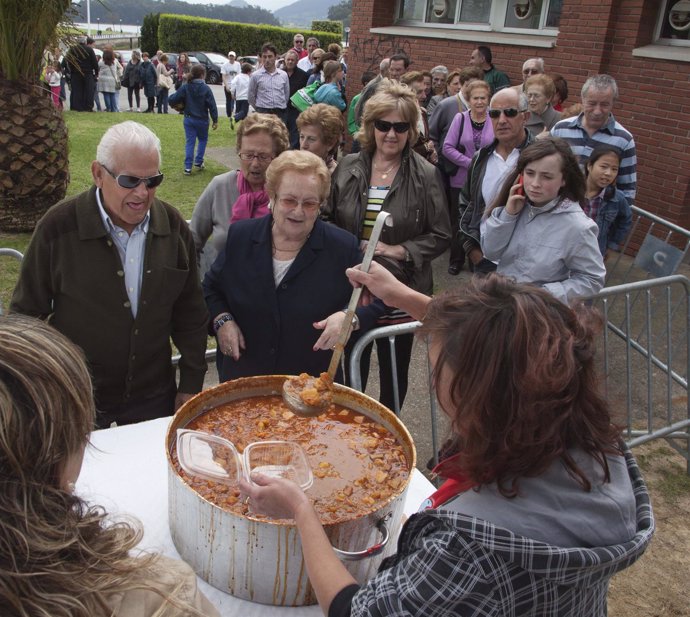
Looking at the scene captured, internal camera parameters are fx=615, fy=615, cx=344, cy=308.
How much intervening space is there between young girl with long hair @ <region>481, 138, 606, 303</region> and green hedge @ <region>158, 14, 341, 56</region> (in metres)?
31.3

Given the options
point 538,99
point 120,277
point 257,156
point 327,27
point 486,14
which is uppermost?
point 327,27

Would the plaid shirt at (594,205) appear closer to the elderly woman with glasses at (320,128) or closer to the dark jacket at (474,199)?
the dark jacket at (474,199)

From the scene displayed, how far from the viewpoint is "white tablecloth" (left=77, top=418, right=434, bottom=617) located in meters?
1.64

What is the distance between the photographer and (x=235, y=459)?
176 cm

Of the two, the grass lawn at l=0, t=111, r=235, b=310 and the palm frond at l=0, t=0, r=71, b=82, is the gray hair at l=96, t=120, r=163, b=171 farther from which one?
the palm frond at l=0, t=0, r=71, b=82

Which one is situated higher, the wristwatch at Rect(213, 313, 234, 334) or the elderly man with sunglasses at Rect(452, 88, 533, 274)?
the elderly man with sunglasses at Rect(452, 88, 533, 274)

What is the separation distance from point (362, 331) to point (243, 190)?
104 centimetres

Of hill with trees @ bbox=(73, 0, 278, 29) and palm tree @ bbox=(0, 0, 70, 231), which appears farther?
hill with trees @ bbox=(73, 0, 278, 29)

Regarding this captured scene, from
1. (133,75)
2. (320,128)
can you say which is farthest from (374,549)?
(133,75)

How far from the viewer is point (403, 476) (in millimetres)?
1884

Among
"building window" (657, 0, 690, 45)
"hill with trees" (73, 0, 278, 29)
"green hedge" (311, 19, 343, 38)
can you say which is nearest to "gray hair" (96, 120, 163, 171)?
"building window" (657, 0, 690, 45)

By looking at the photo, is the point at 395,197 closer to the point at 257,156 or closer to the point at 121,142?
the point at 257,156

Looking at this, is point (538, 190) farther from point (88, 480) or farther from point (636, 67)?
point (636, 67)

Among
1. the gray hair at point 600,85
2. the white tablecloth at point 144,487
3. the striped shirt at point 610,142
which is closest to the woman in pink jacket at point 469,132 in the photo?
the striped shirt at point 610,142
